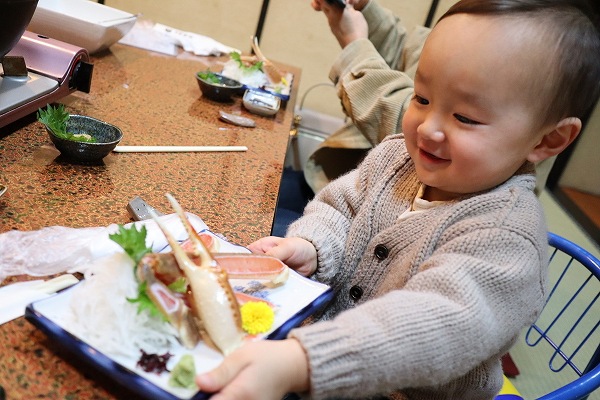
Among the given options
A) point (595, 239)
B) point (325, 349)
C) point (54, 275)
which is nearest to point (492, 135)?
point (325, 349)

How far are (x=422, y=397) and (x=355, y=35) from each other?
1.49m

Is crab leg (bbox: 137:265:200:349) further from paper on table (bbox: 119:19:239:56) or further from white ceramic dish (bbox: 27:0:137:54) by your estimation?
paper on table (bbox: 119:19:239:56)

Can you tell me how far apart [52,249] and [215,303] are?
30 centimetres

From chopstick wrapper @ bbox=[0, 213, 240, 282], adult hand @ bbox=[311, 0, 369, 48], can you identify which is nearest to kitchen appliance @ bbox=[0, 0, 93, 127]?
chopstick wrapper @ bbox=[0, 213, 240, 282]

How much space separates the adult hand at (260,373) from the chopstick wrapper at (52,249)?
8.9 inches

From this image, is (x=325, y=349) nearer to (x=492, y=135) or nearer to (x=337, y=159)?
(x=492, y=135)

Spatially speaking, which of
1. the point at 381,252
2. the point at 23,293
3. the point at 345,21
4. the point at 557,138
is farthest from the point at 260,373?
the point at 345,21

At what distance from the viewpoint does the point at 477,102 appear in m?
0.85

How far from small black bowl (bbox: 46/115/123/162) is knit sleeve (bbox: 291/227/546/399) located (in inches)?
27.2

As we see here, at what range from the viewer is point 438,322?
2.28 ft

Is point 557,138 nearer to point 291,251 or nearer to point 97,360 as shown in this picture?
point 291,251

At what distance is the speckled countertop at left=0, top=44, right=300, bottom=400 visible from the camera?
2.04 ft

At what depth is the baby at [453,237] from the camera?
0.65 metres

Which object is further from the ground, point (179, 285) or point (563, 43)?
point (563, 43)
